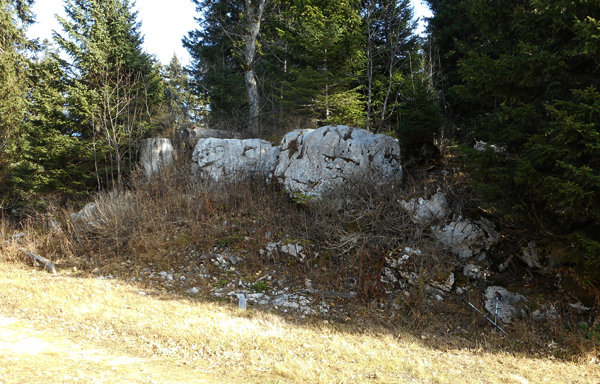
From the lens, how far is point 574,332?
18.7ft

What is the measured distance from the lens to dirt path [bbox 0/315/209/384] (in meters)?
3.87

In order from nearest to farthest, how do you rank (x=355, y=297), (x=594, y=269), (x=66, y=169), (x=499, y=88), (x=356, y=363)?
(x=356, y=363), (x=594, y=269), (x=499, y=88), (x=355, y=297), (x=66, y=169)

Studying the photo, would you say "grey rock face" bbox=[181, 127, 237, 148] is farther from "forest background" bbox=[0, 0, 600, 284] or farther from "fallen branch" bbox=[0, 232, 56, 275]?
"fallen branch" bbox=[0, 232, 56, 275]

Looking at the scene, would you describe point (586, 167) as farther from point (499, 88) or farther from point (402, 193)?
point (402, 193)

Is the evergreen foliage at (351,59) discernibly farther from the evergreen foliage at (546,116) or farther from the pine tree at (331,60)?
the evergreen foliage at (546,116)

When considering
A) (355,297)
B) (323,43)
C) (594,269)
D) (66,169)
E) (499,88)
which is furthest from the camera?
(66,169)

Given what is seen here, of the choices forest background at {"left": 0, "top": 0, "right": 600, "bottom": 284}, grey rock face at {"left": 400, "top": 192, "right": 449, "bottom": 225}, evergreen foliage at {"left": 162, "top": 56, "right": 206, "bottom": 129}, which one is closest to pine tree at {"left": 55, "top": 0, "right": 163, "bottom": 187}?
forest background at {"left": 0, "top": 0, "right": 600, "bottom": 284}

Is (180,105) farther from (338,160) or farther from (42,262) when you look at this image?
(338,160)

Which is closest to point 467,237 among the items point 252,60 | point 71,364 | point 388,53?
point 71,364

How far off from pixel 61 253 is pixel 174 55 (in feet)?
96.4

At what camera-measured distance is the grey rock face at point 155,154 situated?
12.8 m

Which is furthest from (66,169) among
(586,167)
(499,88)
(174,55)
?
(174,55)

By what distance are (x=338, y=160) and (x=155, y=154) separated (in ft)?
23.4

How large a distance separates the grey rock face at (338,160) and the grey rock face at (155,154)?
5019mm
